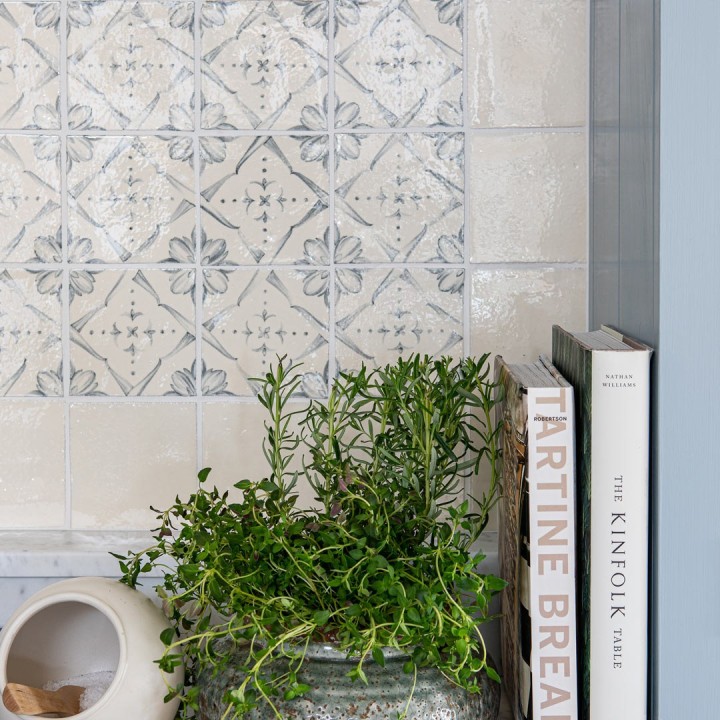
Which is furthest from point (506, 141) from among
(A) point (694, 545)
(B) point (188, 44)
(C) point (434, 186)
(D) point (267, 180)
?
(A) point (694, 545)

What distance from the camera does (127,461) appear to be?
2.97ft

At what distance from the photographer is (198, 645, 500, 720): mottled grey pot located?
58cm

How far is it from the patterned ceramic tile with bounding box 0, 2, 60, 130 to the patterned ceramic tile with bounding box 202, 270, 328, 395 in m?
0.28

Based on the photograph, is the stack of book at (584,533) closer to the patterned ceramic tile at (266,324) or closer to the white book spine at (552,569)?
the white book spine at (552,569)

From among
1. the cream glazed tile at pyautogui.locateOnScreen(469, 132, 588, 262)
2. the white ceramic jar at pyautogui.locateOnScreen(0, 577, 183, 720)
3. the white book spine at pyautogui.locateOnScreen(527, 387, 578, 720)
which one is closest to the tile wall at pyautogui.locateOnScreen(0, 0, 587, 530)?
the cream glazed tile at pyautogui.locateOnScreen(469, 132, 588, 262)

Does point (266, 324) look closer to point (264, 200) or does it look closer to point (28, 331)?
point (264, 200)

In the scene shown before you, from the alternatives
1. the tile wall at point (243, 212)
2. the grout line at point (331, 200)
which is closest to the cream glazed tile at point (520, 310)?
the tile wall at point (243, 212)

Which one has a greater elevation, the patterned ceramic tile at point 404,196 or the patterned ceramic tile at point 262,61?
the patterned ceramic tile at point 262,61

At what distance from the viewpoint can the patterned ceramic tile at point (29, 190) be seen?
90cm

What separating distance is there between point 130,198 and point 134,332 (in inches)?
5.9

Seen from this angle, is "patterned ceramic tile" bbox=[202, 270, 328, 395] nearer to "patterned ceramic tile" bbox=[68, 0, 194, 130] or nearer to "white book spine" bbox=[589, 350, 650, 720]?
"patterned ceramic tile" bbox=[68, 0, 194, 130]

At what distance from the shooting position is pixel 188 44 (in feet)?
2.90

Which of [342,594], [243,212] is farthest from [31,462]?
[342,594]

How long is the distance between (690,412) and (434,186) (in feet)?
1.35
